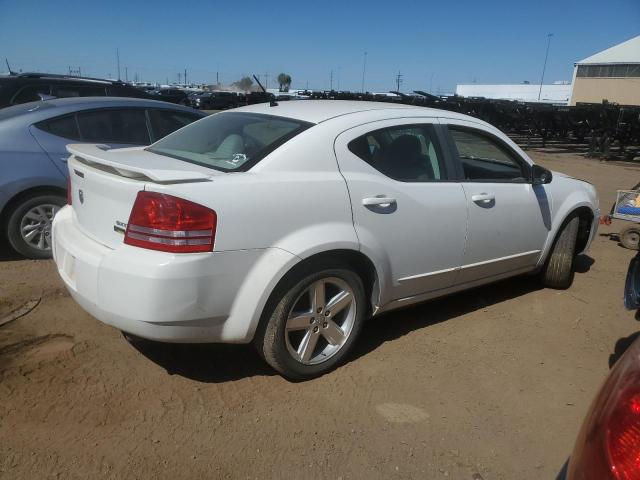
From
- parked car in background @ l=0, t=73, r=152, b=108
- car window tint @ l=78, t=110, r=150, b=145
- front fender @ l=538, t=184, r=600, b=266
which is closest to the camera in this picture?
front fender @ l=538, t=184, r=600, b=266

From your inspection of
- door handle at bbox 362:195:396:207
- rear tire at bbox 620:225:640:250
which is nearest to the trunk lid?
door handle at bbox 362:195:396:207

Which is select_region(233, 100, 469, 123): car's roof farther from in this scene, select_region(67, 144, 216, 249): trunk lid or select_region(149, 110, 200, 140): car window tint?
select_region(149, 110, 200, 140): car window tint

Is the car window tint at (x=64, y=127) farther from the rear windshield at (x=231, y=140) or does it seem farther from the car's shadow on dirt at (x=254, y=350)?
the car's shadow on dirt at (x=254, y=350)

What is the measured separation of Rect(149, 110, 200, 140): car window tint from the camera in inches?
224

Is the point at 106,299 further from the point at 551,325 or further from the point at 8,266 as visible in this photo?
the point at 551,325

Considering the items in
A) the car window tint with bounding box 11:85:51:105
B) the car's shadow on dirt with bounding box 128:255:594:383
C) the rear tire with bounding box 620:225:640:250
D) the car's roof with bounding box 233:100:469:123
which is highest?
the car's roof with bounding box 233:100:469:123

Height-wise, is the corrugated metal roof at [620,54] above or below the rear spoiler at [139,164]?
above

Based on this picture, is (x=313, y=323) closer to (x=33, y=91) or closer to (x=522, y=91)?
(x=33, y=91)

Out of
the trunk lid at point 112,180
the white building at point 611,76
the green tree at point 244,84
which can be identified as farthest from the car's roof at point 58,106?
the green tree at point 244,84

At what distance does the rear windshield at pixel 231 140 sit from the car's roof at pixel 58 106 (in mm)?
1954

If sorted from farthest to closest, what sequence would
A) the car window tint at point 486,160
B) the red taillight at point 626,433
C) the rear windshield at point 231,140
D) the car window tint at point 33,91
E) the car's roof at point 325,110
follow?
the car window tint at point 33,91
the car window tint at point 486,160
the car's roof at point 325,110
the rear windshield at point 231,140
the red taillight at point 626,433

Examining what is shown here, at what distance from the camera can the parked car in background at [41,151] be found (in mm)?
4758

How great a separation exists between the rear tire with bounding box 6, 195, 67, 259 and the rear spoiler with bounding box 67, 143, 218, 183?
5.71 ft

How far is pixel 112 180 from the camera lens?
9.24 ft
